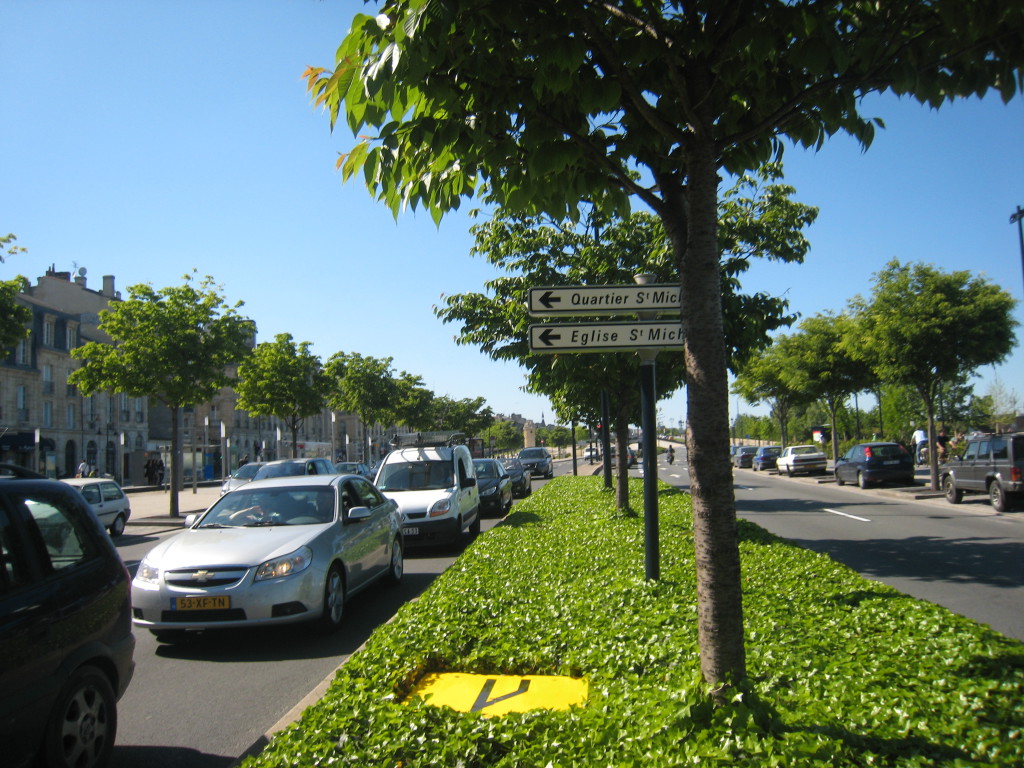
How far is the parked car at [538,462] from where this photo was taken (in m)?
44.0

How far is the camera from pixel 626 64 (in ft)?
12.4

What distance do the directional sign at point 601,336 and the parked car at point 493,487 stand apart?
43.4ft

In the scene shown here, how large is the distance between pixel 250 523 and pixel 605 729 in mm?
5528

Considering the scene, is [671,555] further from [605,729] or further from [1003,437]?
[1003,437]

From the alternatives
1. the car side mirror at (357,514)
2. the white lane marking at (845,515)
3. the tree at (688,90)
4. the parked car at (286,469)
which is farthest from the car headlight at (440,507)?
the parked car at (286,469)

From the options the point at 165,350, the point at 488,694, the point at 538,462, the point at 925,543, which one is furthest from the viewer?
the point at 538,462

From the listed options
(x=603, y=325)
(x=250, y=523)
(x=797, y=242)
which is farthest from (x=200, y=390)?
(x=603, y=325)

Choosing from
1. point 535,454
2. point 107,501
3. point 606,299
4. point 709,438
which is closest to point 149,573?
point 606,299

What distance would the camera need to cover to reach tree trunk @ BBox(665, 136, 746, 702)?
341 centimetres

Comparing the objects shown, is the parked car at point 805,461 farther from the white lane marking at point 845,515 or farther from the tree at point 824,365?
the white lane marking at point 845,515

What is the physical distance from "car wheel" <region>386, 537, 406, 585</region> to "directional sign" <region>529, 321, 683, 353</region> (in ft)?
16.5

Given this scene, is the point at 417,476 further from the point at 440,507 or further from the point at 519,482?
the point at 519,482

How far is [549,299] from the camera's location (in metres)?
5.70

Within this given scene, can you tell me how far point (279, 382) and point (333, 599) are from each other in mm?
30653
